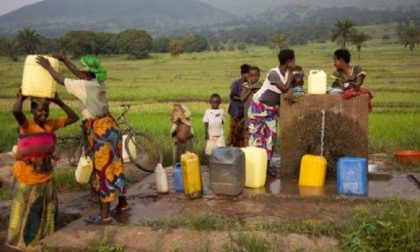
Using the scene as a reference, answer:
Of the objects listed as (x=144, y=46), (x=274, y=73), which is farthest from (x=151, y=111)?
(x=144, y=46)

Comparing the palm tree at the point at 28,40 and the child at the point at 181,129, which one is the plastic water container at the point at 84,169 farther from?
the palm tree at the point at 28,40

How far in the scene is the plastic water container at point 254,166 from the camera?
243 inches

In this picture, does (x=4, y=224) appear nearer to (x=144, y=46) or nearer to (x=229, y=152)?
(x=229, y=152)

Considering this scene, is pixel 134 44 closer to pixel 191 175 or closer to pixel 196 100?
pixel 196 100

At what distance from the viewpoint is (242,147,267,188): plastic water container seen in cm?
618

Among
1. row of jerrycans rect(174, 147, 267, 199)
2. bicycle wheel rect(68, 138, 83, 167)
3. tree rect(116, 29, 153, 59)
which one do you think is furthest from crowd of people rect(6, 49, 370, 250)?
tree rect(116, 29, 153, 59)

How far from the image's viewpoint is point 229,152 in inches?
235

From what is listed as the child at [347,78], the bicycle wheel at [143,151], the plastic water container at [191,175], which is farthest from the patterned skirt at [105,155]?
the bicycle wheel at [143,151]

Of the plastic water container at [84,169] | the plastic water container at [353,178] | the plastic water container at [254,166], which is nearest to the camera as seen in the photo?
the plastic water container at [84,169]

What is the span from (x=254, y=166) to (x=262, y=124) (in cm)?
75

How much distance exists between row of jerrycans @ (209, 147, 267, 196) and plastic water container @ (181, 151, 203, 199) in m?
0.17

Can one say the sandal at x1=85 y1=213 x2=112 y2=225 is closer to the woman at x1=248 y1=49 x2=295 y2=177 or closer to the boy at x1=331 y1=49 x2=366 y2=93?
the woman at x1=248 y1=49 x2=295 y2=177

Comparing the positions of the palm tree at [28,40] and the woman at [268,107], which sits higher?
the palm tree at [28,40]

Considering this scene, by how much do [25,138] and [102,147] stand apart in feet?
2.25
